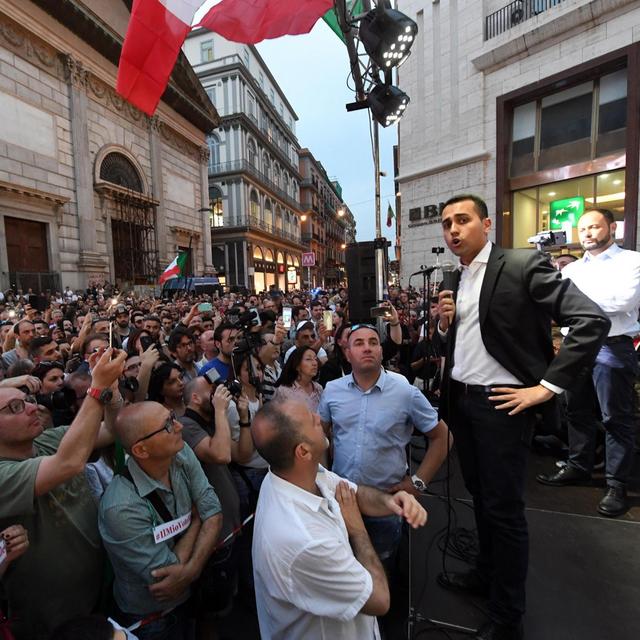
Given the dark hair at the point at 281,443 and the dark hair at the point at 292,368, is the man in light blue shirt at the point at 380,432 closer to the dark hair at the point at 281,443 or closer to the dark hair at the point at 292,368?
the dark hair at the point at 281,443

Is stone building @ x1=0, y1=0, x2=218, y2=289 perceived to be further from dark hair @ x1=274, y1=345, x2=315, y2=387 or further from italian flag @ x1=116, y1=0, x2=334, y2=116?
dark hair @ x1=274, y1=345, x2=315, y2=387

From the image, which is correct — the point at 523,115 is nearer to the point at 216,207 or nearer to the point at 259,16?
the point at 259,16

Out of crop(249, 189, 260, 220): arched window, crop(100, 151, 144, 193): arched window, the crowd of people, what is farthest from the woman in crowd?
crop(249, 189, 260, 220): arched window

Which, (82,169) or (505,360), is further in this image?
(82,169)

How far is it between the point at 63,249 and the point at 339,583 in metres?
20.1

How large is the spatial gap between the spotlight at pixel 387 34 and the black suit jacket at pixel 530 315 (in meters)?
3.85

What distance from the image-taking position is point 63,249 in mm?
16938

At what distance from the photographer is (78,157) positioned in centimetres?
1725

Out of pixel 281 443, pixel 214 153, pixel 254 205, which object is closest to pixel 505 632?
pixel 281 443

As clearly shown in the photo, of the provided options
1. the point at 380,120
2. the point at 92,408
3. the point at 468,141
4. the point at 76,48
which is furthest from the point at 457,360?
the point at 76,48

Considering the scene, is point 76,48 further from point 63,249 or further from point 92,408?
point 92,408

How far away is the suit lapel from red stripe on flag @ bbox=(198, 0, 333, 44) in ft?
13.6

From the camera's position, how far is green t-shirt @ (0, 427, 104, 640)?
1.59m

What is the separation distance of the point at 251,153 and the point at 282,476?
42.6m
